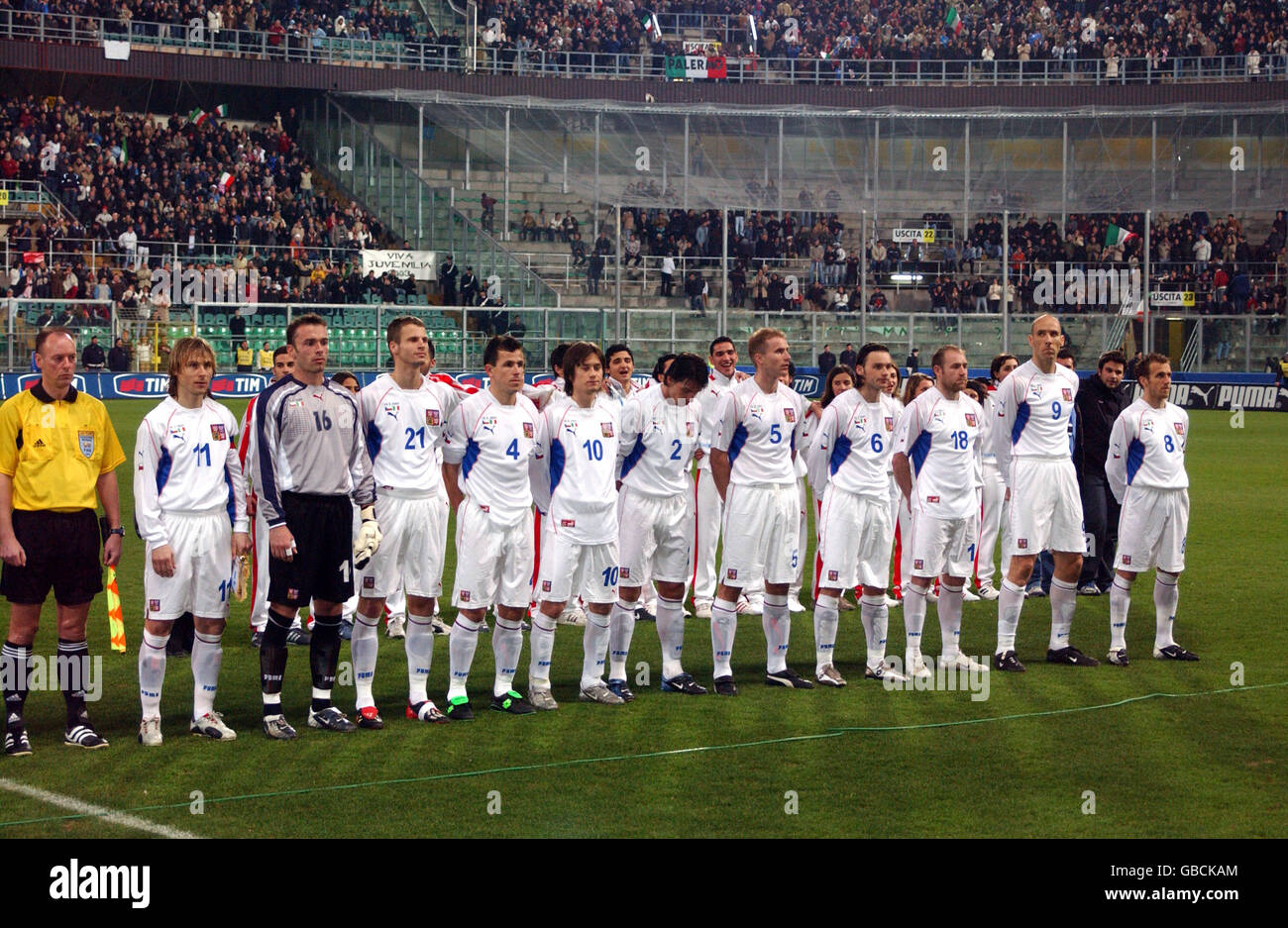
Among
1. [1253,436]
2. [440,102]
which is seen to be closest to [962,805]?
[1253,436]

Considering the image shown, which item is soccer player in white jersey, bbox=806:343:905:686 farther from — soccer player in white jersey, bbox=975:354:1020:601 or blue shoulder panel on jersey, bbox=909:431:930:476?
soccer player in white jersey, bbox=975:354:1020:601

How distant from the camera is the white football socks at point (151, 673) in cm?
861

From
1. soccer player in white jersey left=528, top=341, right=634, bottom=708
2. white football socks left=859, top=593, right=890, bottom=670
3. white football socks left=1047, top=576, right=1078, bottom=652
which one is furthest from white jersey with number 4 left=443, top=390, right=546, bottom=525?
white football socks left=1047, top=576, right=1078, bottom=652

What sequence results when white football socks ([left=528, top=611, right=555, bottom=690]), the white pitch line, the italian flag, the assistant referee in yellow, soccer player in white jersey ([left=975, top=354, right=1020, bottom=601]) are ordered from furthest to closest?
1. the italian flag
2. soccer player in white jersey ([left=975, top=354, right=1020, bottom=601])
3. white football socks ([left=528, top=611, right=555, bottom=690])
4. the assistant referee in yellow
5. the white pitch line

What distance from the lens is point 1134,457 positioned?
11.4 m

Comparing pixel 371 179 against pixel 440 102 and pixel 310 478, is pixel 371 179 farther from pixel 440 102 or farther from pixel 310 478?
pixel 310 478

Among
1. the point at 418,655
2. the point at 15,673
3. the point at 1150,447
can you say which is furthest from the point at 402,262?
the point at 15,673

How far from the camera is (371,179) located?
154ft

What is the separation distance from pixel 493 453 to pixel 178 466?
1.93 m

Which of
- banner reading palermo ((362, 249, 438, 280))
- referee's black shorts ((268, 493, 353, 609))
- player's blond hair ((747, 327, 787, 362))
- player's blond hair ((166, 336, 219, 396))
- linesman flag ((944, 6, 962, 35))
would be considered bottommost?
referee's black shorts ((268, 493, 353, 609))

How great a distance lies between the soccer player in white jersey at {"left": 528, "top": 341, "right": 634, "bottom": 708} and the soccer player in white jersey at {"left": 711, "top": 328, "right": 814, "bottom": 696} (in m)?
0.90

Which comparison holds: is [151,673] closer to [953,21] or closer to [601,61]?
[601,61]

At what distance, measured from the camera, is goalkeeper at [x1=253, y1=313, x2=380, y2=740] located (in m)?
8.69
